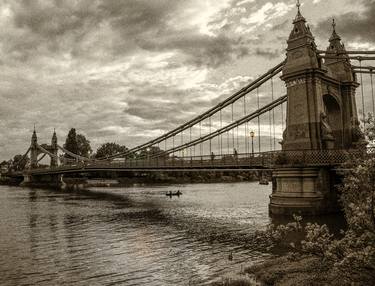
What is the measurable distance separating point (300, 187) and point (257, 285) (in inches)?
655

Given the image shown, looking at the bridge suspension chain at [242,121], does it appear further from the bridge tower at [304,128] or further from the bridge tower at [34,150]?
the bridge tower at [34,150]

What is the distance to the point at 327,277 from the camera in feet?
37.8

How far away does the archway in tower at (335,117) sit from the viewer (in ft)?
109

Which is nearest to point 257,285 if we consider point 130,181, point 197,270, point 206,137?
point 197,270

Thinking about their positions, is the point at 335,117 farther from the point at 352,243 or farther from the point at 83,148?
the point at 83,148

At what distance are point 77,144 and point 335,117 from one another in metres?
112

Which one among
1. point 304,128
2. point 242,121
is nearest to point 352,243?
point 304,128

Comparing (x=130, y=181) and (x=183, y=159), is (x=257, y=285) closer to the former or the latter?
(x=183, y=159)

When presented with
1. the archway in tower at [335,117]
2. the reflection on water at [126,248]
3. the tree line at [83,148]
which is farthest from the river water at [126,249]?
the tree line at [83,148]

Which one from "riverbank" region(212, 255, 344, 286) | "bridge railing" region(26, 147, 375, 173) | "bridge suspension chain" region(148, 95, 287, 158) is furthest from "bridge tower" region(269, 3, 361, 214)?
"riverbank" region(212, 255, 344, 286)

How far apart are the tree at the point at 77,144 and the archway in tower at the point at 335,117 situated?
107611 millimetres

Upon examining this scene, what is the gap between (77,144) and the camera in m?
133

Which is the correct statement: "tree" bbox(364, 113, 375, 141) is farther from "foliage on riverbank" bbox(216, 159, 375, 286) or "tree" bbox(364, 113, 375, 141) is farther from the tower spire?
the tower spire

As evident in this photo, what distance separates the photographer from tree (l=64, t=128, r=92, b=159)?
421ft
